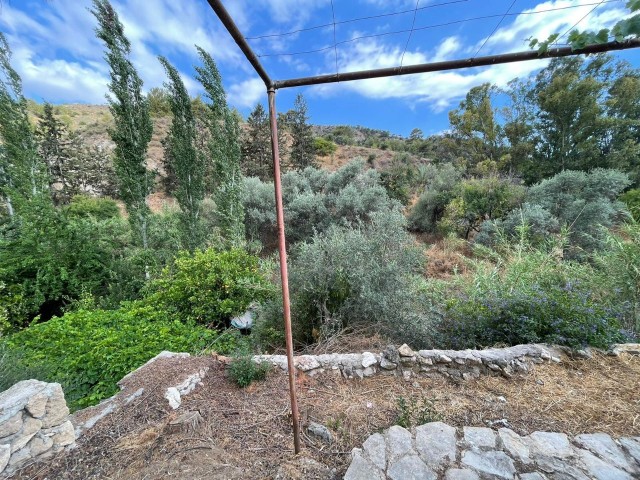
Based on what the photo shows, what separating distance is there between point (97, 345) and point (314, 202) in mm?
6329

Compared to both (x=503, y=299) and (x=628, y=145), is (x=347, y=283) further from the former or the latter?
(x=628, y=145)

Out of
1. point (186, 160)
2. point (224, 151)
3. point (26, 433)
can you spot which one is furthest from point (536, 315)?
point (186, 160)

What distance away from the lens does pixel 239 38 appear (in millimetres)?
1100

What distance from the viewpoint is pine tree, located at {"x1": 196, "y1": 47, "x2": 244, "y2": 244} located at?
21.7 ft

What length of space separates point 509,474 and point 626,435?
1037mm

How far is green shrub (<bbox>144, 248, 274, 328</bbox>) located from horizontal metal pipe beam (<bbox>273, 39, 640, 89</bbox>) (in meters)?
2.97

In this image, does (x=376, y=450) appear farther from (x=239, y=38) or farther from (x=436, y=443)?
(x=239, y=38)

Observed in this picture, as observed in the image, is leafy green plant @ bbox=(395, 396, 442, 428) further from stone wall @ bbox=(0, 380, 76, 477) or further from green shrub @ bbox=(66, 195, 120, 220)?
green shrub @ bbox=(66, 195, 120, 220)

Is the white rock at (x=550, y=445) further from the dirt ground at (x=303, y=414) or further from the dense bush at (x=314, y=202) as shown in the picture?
the dense bush at (x=314, y=202)

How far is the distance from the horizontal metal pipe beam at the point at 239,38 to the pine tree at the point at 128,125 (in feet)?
20.1

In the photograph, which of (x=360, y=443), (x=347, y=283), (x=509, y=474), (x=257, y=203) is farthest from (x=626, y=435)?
(x=257, y=203)

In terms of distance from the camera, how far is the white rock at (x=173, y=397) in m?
1.97

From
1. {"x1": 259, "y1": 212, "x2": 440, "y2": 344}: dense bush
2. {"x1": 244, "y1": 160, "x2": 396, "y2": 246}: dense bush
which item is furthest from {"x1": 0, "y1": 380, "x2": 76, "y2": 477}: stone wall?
{"x1": 244, "y1": 160, "x2": 396, "y2": 246}: dense bush

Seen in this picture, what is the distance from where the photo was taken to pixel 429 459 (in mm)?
1539
